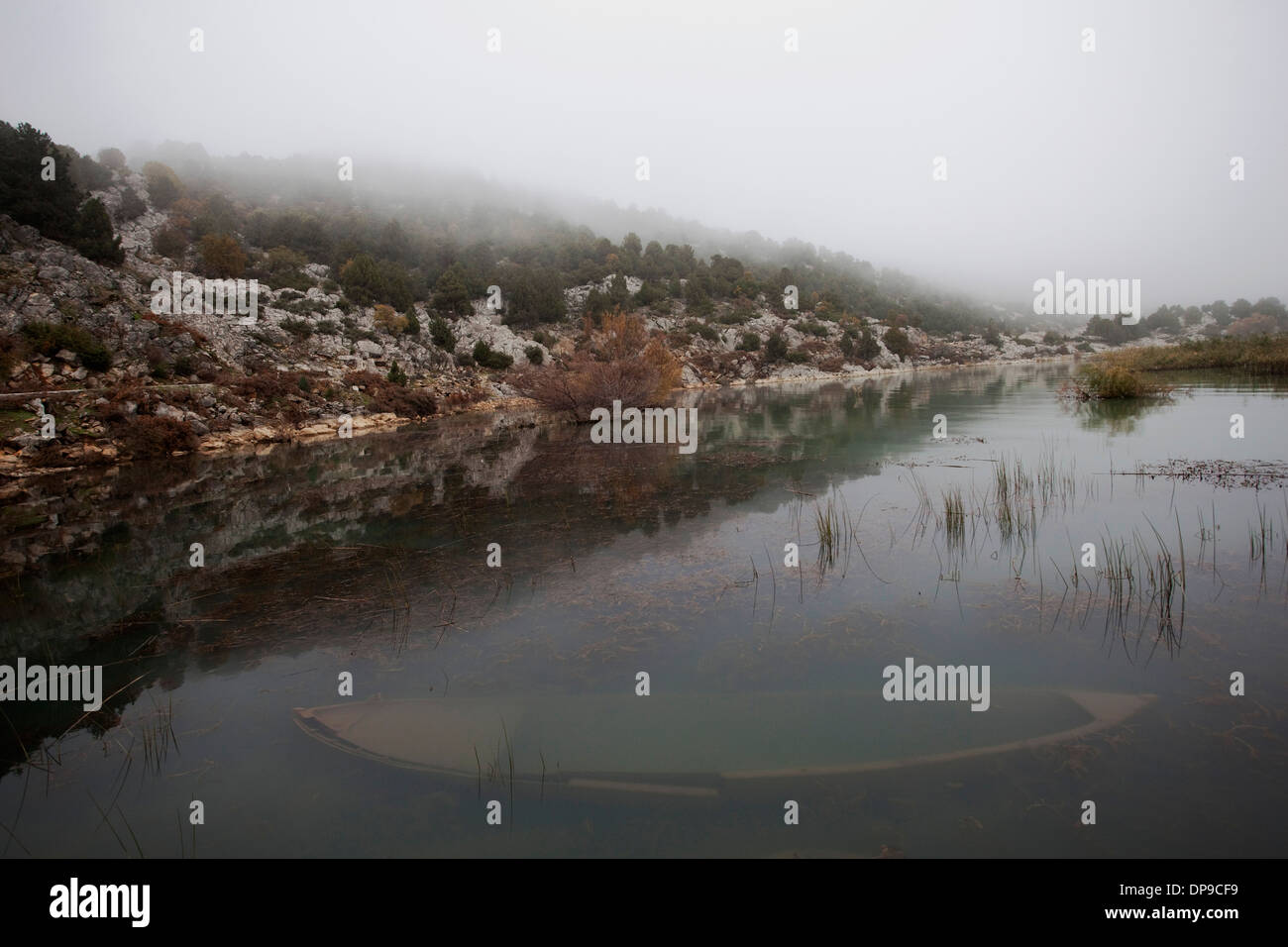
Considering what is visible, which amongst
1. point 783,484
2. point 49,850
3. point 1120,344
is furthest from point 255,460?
point 1120,344

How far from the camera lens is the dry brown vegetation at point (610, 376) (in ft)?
87.0

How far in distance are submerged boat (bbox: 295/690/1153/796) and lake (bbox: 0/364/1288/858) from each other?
0.03m

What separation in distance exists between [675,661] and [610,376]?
71.3 feet

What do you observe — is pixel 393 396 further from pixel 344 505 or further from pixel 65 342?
pixel 344 505

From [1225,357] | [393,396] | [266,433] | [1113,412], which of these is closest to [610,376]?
[393,396]

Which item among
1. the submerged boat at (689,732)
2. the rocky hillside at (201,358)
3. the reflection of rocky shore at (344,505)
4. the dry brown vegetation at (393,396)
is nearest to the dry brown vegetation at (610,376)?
the rocky hillside at (201,358)

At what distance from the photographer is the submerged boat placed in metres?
3.91

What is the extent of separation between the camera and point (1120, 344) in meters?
110

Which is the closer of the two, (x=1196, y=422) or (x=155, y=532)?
(x=155, y=532)

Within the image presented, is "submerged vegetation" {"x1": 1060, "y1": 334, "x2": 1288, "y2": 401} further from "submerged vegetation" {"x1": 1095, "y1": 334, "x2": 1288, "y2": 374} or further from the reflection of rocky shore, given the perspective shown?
the reflection of rocky shore

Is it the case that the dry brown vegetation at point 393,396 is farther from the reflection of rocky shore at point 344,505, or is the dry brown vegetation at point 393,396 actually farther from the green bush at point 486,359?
the green bush at point 486,359

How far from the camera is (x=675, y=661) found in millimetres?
5426
